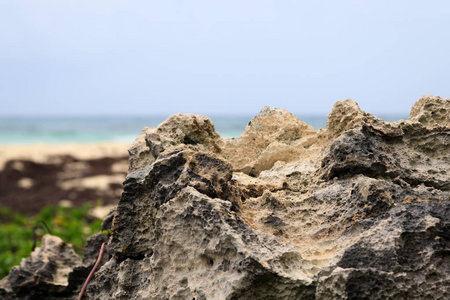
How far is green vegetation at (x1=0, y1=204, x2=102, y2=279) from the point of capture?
6.04m

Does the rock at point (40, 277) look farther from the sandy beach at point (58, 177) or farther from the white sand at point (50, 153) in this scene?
the white sand at point (50, 153)

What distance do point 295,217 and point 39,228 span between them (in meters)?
6.83

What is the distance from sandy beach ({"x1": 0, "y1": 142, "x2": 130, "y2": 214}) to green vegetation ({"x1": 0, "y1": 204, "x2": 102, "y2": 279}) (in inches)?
22.9

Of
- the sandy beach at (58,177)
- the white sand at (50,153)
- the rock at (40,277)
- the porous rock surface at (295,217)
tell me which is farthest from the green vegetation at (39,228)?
the white sand at (50,153)

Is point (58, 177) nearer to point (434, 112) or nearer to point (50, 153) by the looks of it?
point (50, 153)

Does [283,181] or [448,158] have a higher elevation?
[448,158]

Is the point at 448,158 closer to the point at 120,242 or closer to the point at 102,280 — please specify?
the point at 120,242

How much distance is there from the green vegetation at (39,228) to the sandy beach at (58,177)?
0.58 metres

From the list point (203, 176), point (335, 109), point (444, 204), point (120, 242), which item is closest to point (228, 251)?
point (203, 176)

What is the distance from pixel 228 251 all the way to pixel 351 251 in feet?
1.59

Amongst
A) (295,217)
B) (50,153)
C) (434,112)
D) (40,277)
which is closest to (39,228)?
(40,277)

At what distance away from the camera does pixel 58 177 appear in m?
13.6

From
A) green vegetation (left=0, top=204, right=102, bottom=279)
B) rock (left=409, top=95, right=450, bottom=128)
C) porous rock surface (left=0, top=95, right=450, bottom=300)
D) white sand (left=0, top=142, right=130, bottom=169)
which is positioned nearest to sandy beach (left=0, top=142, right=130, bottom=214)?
white sand (left=0, top=142, right=130, bottom=169)

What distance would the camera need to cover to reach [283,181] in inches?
95.3
